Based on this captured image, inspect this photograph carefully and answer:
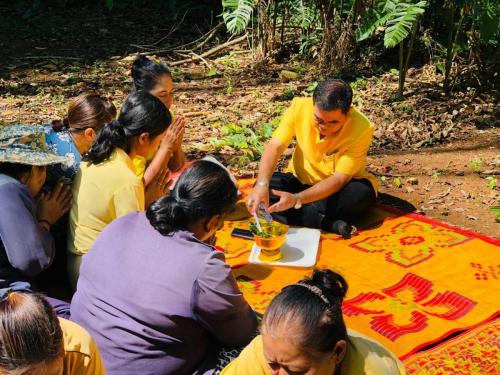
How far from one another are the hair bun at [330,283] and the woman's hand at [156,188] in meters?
2.06

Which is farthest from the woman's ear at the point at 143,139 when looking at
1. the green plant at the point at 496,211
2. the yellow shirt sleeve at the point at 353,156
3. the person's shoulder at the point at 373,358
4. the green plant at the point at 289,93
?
the green plant at the point at 289,93

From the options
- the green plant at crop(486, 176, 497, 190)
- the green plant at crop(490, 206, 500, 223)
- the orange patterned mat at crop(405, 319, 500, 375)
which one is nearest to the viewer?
the orange patterned mat at crop(405, 319, 500, 375)

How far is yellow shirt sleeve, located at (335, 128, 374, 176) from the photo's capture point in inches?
161

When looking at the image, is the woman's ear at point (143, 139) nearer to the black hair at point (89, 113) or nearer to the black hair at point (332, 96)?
the black hair at point (89, 113)

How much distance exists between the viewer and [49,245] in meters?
2.86

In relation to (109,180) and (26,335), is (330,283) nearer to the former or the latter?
(26,335)

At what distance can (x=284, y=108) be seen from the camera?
6758 mm

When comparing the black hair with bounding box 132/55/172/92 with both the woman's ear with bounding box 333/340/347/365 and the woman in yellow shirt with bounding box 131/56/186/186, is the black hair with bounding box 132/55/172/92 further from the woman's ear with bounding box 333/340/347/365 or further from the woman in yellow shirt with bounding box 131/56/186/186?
the woman's ear with bounding box 333/340/347/365

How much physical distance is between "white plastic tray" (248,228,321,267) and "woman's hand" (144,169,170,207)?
66cm

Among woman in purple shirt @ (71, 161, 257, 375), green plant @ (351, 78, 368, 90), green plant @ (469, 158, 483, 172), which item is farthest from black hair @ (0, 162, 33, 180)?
green plant @ (351, 78, 368, 90)

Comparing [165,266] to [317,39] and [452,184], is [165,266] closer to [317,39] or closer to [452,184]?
[452,184]

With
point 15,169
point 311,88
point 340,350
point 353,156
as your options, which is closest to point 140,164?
point 15,169

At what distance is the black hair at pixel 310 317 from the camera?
1798mm

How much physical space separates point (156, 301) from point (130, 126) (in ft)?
4.08
